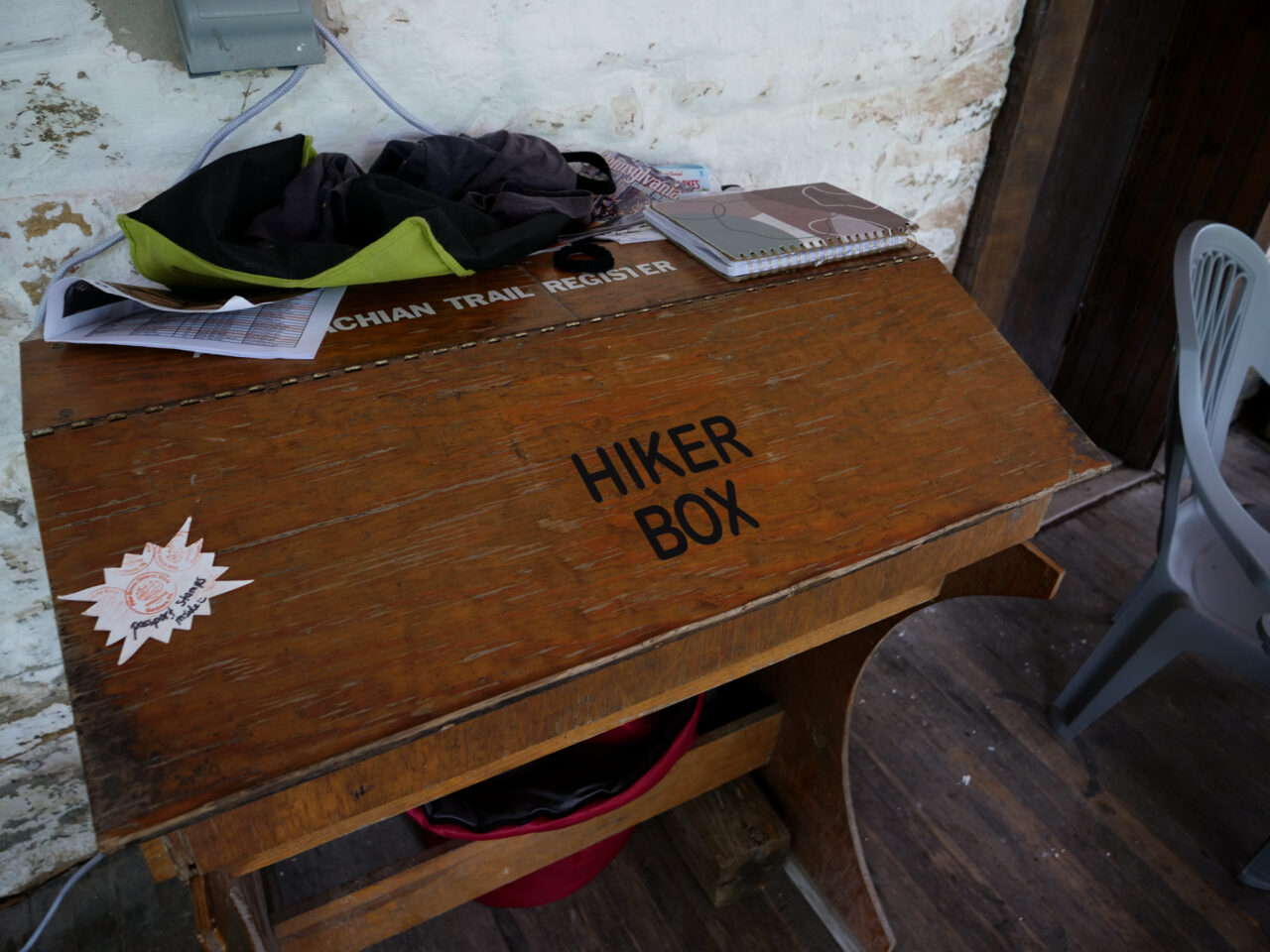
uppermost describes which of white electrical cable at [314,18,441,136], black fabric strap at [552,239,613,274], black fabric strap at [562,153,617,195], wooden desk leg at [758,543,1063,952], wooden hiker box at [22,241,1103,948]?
white electrical cable at [314,18,441,136]

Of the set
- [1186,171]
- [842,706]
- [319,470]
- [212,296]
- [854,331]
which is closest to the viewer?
[319,470]

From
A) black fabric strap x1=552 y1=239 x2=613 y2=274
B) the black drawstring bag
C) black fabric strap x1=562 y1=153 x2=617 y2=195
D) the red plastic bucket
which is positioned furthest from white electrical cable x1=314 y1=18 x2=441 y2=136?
the red plastic bucket

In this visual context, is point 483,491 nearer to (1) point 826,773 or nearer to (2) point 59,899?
(1) point 826,773

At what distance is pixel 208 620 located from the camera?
667mm

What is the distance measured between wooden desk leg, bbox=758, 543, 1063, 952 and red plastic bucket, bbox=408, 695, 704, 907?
193 millimetres

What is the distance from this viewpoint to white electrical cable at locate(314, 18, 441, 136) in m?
1.13

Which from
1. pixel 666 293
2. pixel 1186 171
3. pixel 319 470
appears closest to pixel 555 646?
pixel 319 470

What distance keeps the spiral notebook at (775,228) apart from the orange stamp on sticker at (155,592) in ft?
2.39

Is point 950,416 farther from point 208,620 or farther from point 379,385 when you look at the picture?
point 208,620

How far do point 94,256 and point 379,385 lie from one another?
58 cm

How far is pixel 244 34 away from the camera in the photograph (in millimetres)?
1052

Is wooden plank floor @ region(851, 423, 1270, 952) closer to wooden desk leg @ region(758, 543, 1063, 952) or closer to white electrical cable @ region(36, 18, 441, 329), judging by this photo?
wooden desk leg @ region(758, 543, 1063, 952)

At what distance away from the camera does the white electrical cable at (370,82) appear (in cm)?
113

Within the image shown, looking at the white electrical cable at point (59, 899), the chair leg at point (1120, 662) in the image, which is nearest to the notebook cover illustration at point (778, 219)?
the chair leg at point (1120, 662)
